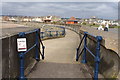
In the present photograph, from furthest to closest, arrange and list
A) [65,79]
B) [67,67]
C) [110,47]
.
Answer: [67,67], [65,79], [110,47]

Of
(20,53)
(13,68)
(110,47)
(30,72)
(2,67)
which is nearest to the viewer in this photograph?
(2,67)

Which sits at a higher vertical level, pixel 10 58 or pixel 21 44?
pixel 21 44

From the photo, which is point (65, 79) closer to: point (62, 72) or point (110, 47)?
point (62, 72)

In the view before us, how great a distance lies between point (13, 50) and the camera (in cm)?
421

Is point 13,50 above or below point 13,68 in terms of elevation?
above

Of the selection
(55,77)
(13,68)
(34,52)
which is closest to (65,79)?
(55,77)

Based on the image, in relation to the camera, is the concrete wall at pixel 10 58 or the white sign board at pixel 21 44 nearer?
the concrete wall at pixel 10 58

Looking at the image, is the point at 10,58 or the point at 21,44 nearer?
the point at 10,58

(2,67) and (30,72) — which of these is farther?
(30,72)

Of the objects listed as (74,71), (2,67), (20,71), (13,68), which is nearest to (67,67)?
(74,71)

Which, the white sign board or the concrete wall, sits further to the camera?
the white sign board

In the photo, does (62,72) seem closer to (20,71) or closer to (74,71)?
(74,71)

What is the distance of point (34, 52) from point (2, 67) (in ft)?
11.4

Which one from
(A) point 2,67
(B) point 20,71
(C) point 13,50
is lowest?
(B) point 20,71
